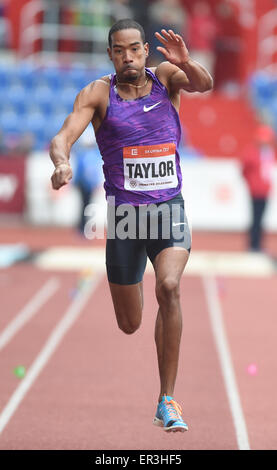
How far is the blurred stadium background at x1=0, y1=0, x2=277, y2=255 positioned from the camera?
60.0 ft

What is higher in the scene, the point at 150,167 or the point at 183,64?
the point at 183,64

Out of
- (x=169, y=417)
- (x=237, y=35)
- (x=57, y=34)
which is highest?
(x=237, y=35)

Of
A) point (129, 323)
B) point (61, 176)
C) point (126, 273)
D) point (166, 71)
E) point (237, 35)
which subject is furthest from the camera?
point (237, 35)

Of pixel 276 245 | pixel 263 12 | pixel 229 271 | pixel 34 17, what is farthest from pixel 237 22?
pixel 229 271

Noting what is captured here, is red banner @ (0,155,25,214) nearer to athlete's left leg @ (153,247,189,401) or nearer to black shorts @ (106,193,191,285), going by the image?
black shorts @ (106,193,191,285)

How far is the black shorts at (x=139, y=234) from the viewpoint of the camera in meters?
5.29

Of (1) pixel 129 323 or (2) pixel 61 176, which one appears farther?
(1) pixel 129 323

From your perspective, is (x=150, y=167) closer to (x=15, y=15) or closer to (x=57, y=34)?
(x=57, y=34)

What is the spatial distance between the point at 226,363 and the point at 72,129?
351 cm

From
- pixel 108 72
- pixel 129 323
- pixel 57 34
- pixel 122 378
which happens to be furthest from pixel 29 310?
pixel 57 34

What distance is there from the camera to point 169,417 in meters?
4.92

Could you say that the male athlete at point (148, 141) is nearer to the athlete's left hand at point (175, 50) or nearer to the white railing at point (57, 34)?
the athlete's left hand at point (175, 50)

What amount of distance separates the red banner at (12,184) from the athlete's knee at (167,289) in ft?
45.6

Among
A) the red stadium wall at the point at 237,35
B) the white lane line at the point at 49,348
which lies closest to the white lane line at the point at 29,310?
the white lane line at the point at 49,348
